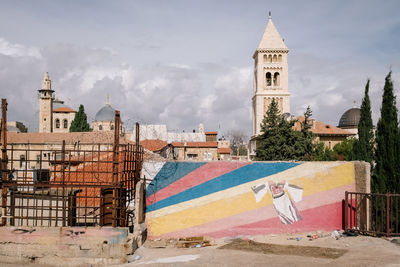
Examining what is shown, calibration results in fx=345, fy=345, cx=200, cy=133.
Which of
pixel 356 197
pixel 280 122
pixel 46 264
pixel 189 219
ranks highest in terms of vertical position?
pixel 280 122

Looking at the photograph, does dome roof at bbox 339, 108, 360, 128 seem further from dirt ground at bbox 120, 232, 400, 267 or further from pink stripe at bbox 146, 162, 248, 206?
pink stripe at bbox 146, 162, 248, 206

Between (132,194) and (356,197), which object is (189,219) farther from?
(356,197)

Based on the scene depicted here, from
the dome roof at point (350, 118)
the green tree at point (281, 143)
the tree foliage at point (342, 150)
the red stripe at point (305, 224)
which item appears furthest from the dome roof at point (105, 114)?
the red stripe at point (305, 224)

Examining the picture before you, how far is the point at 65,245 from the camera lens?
1167 cm

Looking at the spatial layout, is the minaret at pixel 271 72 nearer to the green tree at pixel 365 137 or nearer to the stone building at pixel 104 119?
the green tree at pixel 365 137

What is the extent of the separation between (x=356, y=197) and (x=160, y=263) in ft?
25.8

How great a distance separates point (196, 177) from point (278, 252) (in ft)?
13.8

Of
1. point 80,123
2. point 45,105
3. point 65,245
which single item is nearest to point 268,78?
point 80,123

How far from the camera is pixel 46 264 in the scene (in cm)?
1166

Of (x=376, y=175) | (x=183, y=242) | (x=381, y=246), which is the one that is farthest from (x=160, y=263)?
(x=376, y=175)

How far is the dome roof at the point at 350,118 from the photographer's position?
65.9 metres

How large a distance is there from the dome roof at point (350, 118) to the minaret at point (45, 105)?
2815 inches

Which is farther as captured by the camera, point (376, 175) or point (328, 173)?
point (376, 175)

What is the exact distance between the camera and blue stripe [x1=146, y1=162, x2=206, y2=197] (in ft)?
45.0
